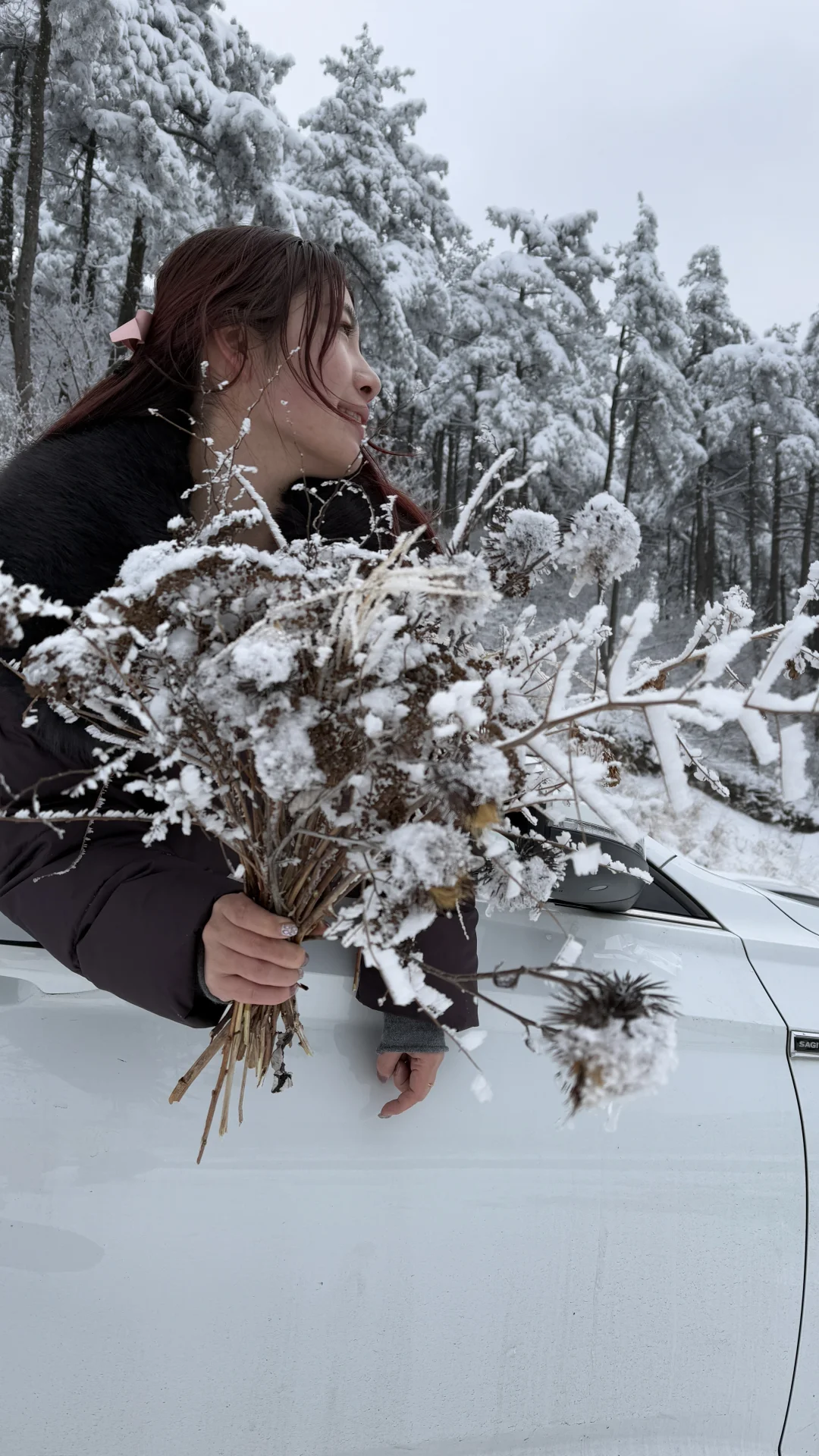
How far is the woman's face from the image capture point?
1611 mm

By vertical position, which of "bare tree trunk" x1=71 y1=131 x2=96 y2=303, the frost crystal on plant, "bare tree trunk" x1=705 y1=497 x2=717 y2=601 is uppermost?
"bare tree trunk" x1=71 y1=131 x2=96 y2=303

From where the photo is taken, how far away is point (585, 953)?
1675mm

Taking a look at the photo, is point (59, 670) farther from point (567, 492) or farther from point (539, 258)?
point (539, 258)

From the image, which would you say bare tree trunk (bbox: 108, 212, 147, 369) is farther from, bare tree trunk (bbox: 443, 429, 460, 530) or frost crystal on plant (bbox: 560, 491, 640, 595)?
frost crystal on plant (bbox: 560, 491, 640, 595)

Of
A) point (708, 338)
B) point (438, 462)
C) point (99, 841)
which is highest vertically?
point (708, 338)

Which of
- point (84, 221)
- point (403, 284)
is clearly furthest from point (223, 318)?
point (84, 221)

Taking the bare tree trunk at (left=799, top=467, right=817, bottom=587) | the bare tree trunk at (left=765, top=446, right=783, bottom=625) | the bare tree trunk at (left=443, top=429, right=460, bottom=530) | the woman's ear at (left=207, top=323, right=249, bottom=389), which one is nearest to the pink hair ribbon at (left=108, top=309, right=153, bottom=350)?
the woman's ear at (left=207, top=323, right=249, bottom=389)

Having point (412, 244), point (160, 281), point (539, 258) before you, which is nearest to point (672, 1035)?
point (160, 281)

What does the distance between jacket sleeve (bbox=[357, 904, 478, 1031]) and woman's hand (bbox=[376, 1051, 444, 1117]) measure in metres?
0.07

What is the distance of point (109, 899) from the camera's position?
1286 millimetres

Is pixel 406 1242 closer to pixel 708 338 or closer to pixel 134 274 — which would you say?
pixel 134 274

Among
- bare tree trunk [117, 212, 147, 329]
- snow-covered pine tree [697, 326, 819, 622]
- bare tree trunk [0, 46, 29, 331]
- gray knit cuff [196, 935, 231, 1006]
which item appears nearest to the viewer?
gray knit cuff [196, 935, 231, 1006]

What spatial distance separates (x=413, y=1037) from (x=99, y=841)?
1.90ft

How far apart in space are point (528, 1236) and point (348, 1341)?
1.08ft
